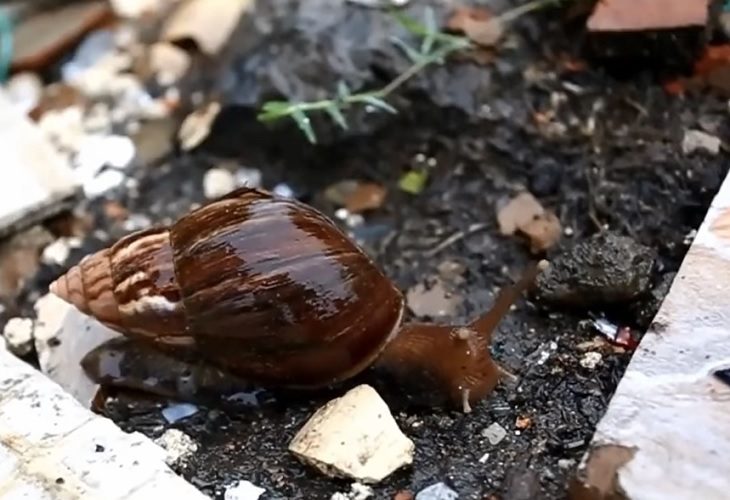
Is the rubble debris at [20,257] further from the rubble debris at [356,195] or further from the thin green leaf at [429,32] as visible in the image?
the thin green leaf at [429,32]

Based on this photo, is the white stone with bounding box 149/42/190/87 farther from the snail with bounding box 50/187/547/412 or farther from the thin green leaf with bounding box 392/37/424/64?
the snail with bounding box 50/187/547/412

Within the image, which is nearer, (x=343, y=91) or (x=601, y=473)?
(x=601, y=473)

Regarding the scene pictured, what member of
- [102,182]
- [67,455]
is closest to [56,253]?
[102,182]

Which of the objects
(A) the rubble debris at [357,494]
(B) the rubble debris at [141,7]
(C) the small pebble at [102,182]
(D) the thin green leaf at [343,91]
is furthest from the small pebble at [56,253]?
(A) the rubble debris at [357,494]

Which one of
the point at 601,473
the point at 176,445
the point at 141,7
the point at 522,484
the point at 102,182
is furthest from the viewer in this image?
the point at 141,7

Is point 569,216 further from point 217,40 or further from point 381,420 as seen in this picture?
point 217,40

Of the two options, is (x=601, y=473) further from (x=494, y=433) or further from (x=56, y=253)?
(x=56, y=253)
